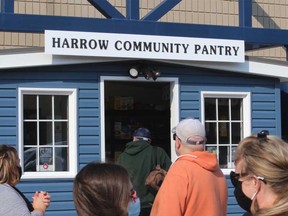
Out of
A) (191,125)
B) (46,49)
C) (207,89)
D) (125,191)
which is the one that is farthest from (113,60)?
(125,191)

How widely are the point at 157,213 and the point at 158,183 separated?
2.49 metres

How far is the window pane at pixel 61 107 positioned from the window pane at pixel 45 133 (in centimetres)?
16

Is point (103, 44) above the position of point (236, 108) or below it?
above

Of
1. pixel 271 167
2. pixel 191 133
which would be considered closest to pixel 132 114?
pixel 191 133

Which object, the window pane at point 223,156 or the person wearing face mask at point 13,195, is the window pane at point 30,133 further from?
the person wearing face mask at point 13,195

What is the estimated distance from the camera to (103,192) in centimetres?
230

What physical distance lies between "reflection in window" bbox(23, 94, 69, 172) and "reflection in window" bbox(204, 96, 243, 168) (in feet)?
6.89

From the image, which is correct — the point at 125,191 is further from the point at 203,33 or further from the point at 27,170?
the point at 203,33

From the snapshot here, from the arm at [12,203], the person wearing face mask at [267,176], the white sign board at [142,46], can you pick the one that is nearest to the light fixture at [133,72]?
the white sign board at [142,46]

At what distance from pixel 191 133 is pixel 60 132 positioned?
411 centimetres

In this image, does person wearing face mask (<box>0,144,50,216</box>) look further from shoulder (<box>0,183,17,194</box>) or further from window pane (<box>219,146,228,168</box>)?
window pane (<box>219,146,228,168</box>)

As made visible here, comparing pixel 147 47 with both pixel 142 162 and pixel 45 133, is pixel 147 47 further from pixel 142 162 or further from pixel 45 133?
pixel 142 162

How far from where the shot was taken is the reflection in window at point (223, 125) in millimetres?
8859

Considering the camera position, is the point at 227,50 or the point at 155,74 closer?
the point at 155,74
